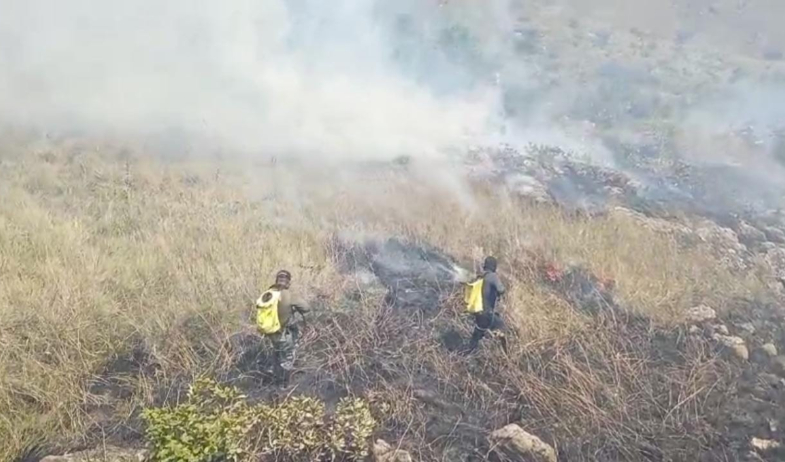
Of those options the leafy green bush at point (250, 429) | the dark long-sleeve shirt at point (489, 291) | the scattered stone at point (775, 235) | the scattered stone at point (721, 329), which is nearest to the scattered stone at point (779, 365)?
the scattered stone at point (721, 329)

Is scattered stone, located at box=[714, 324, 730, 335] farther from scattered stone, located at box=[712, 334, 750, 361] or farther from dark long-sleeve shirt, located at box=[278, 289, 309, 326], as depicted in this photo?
dark long-sleeve shirt, located at box=[278, 289, 309, 326]

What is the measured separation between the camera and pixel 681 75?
18.1m

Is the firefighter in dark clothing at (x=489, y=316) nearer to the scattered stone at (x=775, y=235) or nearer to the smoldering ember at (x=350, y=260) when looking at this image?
the smoldering ember at (x=350, y=260)

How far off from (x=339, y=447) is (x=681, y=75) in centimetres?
1569

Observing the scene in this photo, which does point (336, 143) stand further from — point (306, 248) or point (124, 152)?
point (306, 248)

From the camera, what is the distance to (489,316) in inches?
232

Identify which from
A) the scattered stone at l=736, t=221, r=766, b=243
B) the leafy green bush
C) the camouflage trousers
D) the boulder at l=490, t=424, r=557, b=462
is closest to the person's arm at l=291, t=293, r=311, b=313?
the camouflage trousers

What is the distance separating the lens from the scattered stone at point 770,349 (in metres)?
6.41

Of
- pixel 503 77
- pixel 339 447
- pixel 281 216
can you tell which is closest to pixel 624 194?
pixel 281 216

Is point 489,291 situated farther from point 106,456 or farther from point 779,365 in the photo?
point 106,456

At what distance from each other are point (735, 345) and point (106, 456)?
474 cm

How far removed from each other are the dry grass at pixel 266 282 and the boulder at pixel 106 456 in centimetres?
18

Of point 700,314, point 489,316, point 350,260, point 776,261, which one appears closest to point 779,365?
point 700,314

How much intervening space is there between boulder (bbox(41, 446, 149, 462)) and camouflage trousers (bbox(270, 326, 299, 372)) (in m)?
1.13
